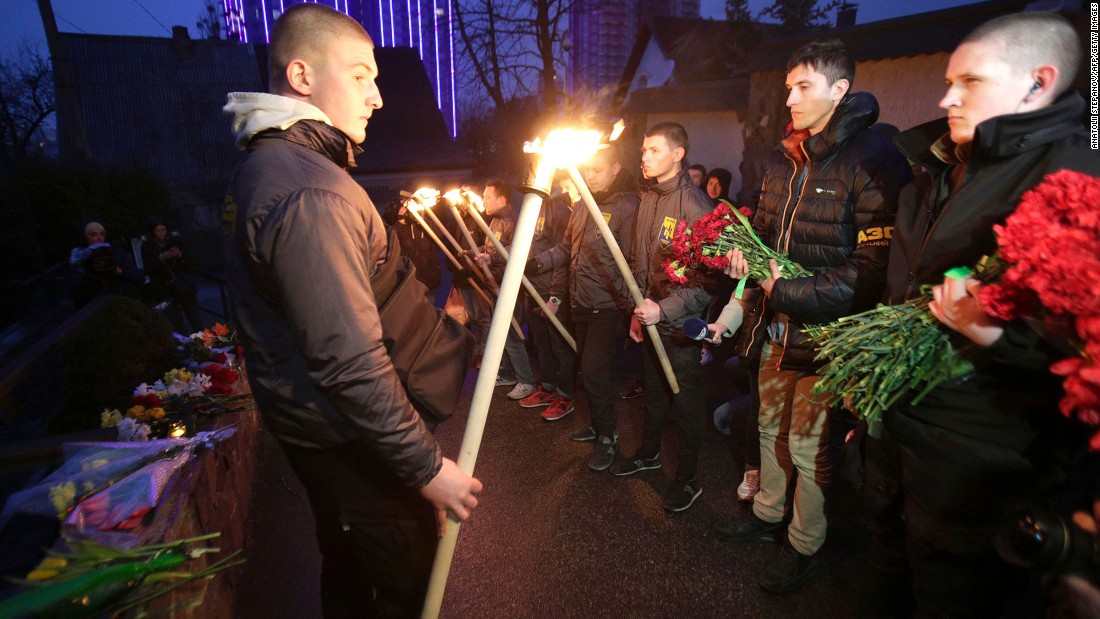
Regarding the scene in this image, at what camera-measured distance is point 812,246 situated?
2830 mm

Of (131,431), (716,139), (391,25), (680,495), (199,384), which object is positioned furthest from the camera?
(391,25)

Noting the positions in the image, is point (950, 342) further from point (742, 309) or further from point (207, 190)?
point (207, 190)

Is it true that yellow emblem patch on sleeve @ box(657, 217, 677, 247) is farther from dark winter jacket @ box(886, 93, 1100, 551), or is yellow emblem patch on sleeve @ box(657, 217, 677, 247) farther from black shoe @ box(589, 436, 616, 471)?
black shoe @ box(589, 436, 616, 471)

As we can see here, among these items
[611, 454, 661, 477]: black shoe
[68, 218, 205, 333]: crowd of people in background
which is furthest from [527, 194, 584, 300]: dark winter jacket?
[68, 218, 205, 333]: crowd of people in background

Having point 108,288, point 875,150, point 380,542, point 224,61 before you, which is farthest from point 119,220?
point 875,150

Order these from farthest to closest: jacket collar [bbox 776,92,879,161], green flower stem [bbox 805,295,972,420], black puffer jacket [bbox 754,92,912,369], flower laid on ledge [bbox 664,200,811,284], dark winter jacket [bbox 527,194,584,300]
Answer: dark winter jacket [bbox 527,194,584,300], flower laid on ledge [bbox 664,200,811,284], jacket collar [bbox 776,92,879,161], black puffer jacket [bbox 754,92,912,369], green flower stem [bbox 805,295,972,420]

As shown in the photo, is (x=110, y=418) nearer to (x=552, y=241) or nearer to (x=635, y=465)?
(x=635, y=465)

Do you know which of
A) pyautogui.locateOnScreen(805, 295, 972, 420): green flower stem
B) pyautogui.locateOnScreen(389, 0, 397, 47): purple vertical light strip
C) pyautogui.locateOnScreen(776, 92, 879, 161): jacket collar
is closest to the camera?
pyautogui.locateOnScreen(805, 295, 972, 420): green flower stem

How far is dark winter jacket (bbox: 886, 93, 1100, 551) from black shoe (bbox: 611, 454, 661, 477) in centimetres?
230

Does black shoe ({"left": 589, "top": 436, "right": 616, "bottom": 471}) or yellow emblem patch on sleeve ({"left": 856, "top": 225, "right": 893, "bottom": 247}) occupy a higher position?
yellow emblem patch on sleeve ({"left": 856, "top": 225, "right": 893, "bottom": 247})

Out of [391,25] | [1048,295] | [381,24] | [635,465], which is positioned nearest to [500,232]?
[635,465]

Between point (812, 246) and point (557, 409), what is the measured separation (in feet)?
10.4

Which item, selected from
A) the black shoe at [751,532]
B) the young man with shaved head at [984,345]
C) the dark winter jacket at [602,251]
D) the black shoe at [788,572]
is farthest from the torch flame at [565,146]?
the black shoe at [751,532]

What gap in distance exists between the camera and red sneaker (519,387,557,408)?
5.66 m
